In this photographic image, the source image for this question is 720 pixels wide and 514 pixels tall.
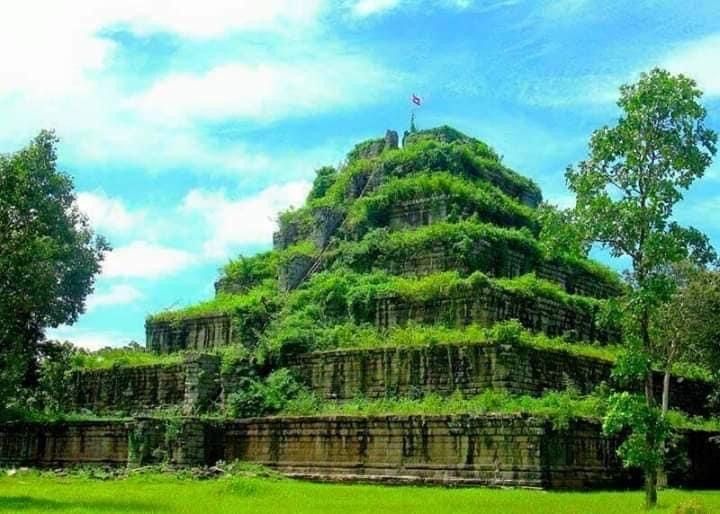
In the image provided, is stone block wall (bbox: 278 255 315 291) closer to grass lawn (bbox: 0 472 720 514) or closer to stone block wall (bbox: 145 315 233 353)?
stone block wall (bbox: 145 315 233 353)

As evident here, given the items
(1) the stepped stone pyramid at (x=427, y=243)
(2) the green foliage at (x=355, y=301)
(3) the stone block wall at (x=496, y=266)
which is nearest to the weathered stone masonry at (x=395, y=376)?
(2) the green foliage at (x=355, y=301)

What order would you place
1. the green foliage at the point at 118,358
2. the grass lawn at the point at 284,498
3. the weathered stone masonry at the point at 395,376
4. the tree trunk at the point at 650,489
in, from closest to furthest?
the grass lawn at the point at 284,498 < the tree trunk at the point at 650,489 < the weathered stone masonry at the point at 395,376 < the green foliage at the point at 118,358

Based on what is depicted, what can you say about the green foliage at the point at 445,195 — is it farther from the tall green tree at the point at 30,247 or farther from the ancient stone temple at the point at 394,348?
the tall green tree at the point at 30,247

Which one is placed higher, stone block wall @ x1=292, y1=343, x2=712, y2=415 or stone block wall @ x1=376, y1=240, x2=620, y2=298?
stone block wall @ x1=376, y1=240, x2=620, y2=298

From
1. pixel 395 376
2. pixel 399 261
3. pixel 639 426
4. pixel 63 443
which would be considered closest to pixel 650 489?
pixel 639 426

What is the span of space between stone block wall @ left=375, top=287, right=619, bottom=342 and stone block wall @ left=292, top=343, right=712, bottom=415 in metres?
2.03

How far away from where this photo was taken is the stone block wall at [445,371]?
85.3 ft

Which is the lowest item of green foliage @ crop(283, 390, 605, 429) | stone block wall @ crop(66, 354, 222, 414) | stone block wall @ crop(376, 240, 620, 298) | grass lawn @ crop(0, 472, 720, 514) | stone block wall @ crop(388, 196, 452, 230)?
grass lawn @ crop(0, 472, 720, 514)

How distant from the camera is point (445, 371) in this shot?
2688 centimetres

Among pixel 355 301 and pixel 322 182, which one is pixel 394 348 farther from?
pixel 322 182

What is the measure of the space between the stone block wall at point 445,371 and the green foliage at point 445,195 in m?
7.15

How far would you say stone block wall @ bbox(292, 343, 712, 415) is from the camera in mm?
26000

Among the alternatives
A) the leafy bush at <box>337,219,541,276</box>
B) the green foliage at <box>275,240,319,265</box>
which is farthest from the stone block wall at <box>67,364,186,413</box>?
the leafy bush at <box>337,219,541,276</box>

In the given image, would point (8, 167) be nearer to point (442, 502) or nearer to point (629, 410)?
point (442, 502)
